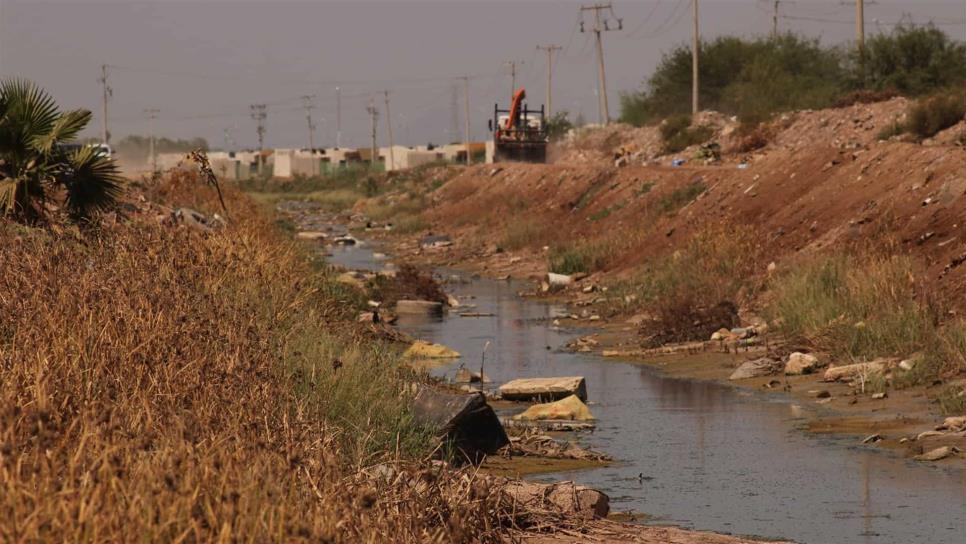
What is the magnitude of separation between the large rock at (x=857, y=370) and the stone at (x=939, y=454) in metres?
3.51

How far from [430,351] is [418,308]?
6510 mm

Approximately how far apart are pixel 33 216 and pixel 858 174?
14850 mm

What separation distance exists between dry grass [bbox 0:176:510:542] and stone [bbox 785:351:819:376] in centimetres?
545

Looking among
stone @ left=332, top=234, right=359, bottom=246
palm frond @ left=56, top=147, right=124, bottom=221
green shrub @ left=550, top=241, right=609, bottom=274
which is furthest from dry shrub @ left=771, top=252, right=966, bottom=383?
stone @ left=332, top=234, right=359, bottom=246

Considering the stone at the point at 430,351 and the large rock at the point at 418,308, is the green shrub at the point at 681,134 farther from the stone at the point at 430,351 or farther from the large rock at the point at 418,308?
the stone at the point at 430,351

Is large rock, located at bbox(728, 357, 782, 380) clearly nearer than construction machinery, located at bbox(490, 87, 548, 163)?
Yes

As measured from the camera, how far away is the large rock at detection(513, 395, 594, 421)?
14125 mm

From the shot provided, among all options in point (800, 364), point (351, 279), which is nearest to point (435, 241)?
point (351, 279)

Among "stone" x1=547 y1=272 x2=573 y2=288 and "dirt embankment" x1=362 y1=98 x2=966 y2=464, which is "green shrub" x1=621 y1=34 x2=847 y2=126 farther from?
"stone" x1=547 y1=272 x2=573 y2=288

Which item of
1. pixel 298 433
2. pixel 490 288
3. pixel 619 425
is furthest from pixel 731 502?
pixel 490 288

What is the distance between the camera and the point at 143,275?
34.1 ft

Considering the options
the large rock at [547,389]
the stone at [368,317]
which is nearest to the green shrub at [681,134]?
the stone at [368,317]

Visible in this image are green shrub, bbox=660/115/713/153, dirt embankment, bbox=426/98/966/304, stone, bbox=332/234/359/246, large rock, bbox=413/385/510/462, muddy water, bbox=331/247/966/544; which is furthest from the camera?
green shrub, bbox=660/115/713/153

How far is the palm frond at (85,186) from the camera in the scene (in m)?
17.0
